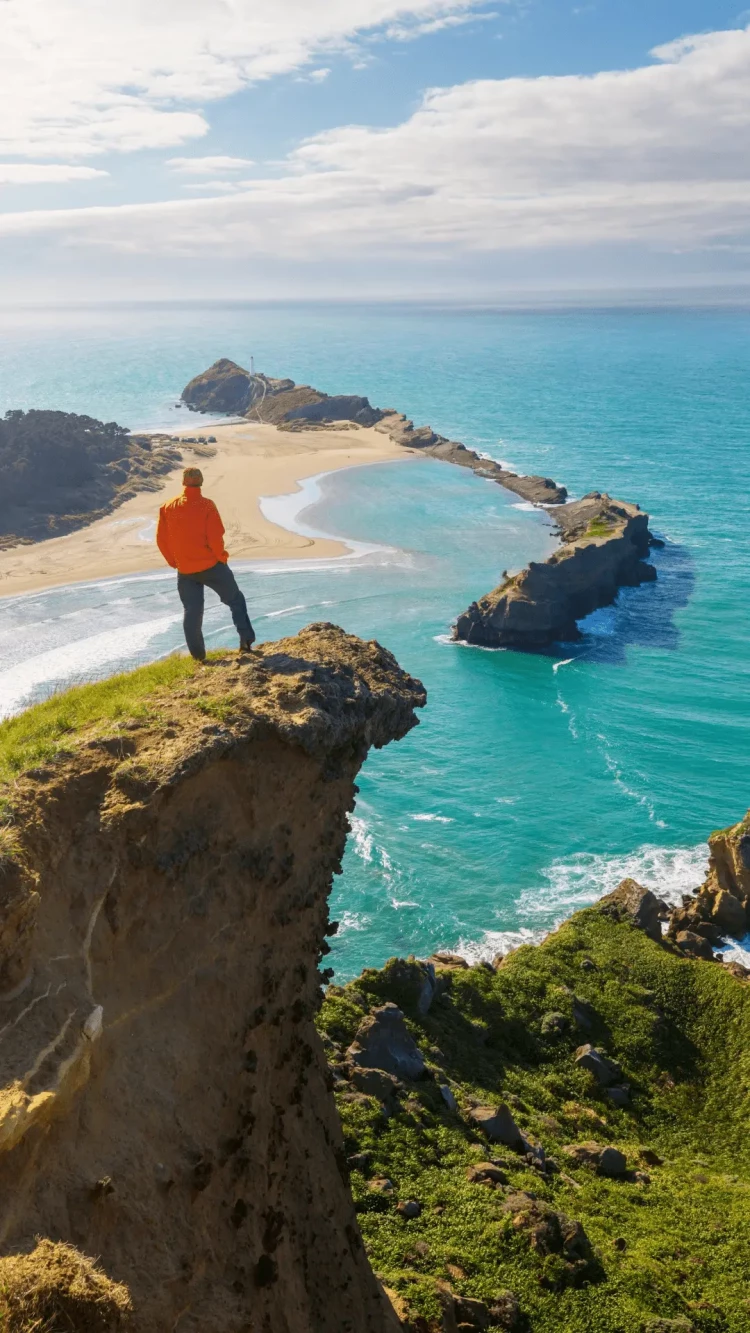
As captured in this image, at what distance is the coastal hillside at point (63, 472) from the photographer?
91.7 meters

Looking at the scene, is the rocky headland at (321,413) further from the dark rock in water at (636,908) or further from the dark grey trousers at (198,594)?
the dark grey trousers at (198,594)

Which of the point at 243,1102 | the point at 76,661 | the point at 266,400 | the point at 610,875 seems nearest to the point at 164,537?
the point at 243,1102

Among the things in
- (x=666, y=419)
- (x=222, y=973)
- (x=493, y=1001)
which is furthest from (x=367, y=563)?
(x=666, y=419)

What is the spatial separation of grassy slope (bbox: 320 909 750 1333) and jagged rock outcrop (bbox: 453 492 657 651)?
35275mm

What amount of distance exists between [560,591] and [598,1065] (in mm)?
46055

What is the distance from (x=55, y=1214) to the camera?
25.6ft

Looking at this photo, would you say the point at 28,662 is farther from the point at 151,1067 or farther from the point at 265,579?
the point at 151,1067

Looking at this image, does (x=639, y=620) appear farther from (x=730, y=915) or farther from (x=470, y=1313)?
(x=470, y=1313)

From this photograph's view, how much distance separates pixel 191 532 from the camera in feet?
46.2

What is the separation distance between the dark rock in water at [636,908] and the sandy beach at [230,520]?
53.5m

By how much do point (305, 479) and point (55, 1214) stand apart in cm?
10814

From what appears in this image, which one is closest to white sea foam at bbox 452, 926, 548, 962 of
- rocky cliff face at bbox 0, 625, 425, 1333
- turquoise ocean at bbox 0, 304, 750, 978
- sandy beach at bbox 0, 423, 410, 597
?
turquoise ocean at bbox 0, 304, 750, 978

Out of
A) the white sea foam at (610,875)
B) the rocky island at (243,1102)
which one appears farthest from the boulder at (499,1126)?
the white sea foam at (610,875)

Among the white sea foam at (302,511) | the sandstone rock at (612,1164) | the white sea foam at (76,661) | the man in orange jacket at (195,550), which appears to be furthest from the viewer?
the white sea foam at (302,511)
